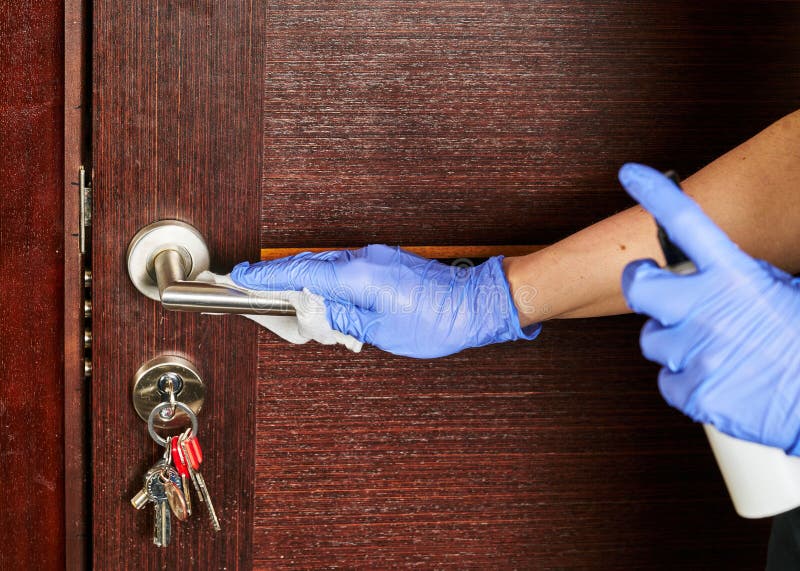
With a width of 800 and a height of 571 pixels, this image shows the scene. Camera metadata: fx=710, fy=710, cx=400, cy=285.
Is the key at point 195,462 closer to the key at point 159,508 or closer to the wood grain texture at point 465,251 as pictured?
the key at point 159,508

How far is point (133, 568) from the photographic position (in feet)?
2.38

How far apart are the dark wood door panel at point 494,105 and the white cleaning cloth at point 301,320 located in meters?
0.07

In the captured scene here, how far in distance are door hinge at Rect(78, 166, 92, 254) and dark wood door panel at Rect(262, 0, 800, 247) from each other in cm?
15

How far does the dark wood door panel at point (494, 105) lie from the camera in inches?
25.4

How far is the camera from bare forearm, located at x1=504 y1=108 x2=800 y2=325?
1.98ft

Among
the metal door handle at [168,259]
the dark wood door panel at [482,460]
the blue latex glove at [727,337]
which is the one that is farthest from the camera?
the dark wood door panel at [482,460]

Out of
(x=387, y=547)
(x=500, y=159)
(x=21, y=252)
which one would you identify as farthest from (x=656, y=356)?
(x=21, y=252)

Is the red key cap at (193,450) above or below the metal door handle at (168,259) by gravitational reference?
below

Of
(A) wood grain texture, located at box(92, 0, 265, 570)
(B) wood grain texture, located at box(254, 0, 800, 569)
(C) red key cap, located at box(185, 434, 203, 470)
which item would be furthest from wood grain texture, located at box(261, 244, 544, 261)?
(C) red key cap, located at box(185, 434, 203, 470)

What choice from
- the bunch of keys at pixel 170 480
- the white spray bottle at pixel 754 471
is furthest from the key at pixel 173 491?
the white spray bottle at pixel 754 471

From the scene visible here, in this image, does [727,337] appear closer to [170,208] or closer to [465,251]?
[465,251]

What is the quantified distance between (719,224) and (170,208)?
1.59 feet

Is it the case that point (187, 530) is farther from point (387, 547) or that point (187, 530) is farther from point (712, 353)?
point (712, 353)

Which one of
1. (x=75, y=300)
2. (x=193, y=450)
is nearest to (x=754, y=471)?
(x=193, y=450)
